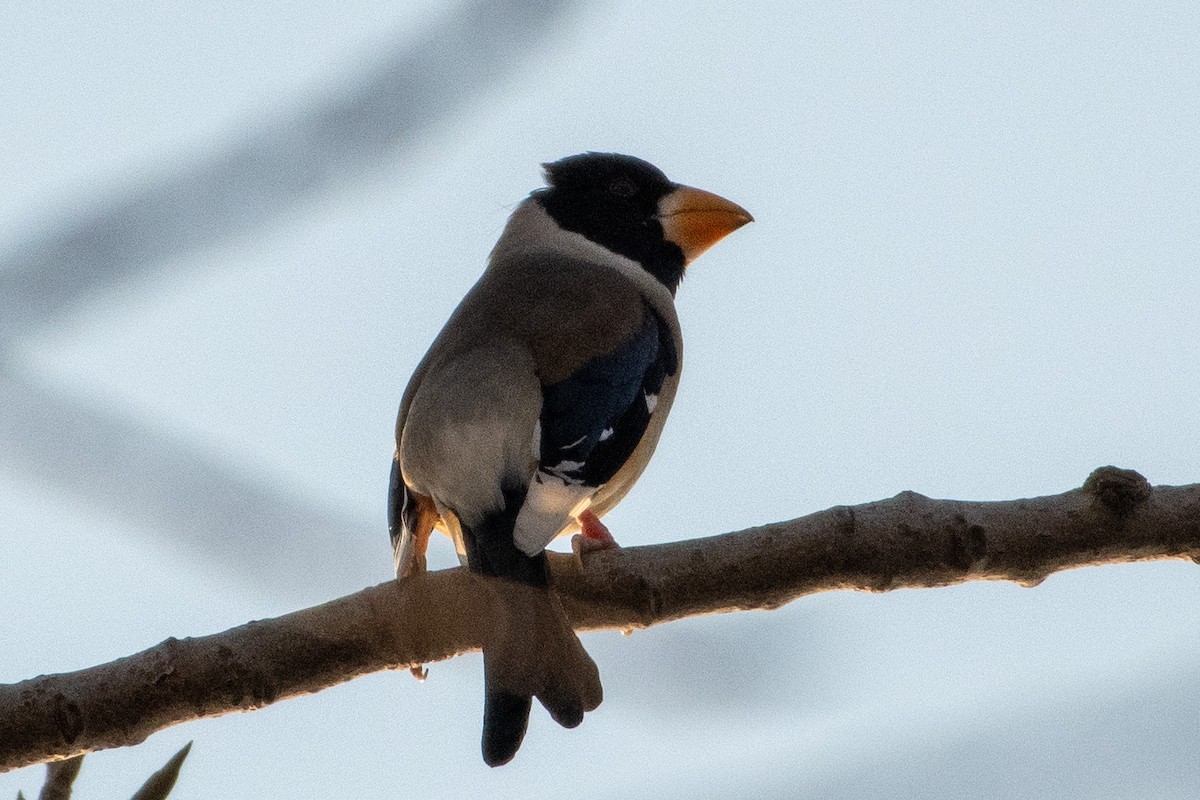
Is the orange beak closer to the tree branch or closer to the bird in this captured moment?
the bird

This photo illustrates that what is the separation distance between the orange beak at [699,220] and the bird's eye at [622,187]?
0.68 ft

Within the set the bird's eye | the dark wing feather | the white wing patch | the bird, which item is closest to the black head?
the bird's eye

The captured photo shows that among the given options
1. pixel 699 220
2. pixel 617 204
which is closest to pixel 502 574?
pixel 699 220

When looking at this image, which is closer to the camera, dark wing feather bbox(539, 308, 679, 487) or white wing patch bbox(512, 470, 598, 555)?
white wing patch bbox(512, 470, 598, 555)

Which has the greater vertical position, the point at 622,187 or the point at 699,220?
the point at 622,187

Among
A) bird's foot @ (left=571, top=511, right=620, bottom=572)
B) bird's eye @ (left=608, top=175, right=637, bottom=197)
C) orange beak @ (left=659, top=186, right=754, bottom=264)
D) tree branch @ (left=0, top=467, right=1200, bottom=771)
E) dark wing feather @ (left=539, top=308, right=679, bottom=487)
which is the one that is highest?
bird's eye @ (left=608, top=175, right=637, bottom=197)

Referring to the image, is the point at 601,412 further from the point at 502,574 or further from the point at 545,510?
the point at 502,574

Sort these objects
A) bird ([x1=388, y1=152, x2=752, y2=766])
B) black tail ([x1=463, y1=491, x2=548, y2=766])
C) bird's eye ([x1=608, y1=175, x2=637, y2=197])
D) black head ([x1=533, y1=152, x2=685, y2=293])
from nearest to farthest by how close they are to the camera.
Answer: black tail ([x1=463, y1=491, x2=548, y2=766]) < bird ([x1=388, y1=152, x2=752, y2=766]) < black head ([x1=533, y1=152, x2=685, y2=293]) < bird's eye ([x1=608, y1=175, x2=637, y2=197])

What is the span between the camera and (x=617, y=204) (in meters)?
6.90

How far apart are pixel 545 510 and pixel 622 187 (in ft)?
10.9

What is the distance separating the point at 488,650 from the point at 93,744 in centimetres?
93

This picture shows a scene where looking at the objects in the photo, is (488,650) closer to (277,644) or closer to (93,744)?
(277,644)

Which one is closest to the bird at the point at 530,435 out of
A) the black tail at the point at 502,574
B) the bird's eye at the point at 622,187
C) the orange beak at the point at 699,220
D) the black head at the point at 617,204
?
the black tail at the point at 502,574

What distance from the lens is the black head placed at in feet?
22.0
